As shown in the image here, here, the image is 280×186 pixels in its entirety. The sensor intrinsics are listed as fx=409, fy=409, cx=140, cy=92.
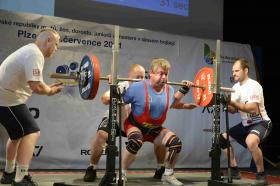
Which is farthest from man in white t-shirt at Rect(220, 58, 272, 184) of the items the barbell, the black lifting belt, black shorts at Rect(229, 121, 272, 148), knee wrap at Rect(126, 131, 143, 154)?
knee wrap at Rect(126, 131, 143, 154)

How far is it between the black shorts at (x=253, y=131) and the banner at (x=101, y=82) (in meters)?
1.31

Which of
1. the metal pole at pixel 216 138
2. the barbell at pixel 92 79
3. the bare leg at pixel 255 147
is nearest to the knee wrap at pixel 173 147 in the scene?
→ the metal pole at pixel 216 138

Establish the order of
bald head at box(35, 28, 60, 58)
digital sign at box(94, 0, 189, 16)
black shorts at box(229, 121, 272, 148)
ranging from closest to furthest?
bald head at box(35, 28, 60, 58), black shorts at box(229, 121, 272, 148), digital sign at box(94, 0, 189, 16)

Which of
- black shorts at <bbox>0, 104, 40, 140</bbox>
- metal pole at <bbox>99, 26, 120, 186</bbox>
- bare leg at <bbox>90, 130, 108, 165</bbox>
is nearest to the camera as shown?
metal pole at <bbox>99, 26, 120, 186</bbox>

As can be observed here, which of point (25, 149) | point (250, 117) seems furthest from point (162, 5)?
point (25, 149)

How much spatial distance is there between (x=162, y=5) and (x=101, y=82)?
1593 mm

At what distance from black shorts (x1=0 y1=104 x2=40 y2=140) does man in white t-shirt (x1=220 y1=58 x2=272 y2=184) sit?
1.80 metres

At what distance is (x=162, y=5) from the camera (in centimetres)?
598

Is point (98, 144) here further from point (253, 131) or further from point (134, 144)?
point (253, 131)

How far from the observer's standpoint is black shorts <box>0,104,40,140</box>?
3.26m

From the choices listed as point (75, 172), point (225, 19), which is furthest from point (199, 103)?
point (225, 19)

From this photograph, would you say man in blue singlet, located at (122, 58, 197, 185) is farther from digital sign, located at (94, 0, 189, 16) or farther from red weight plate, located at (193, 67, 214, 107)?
digital sign, located at (94, 0, 189, 16)

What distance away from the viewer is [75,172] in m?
4.73

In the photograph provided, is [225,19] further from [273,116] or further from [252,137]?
[252,137]
